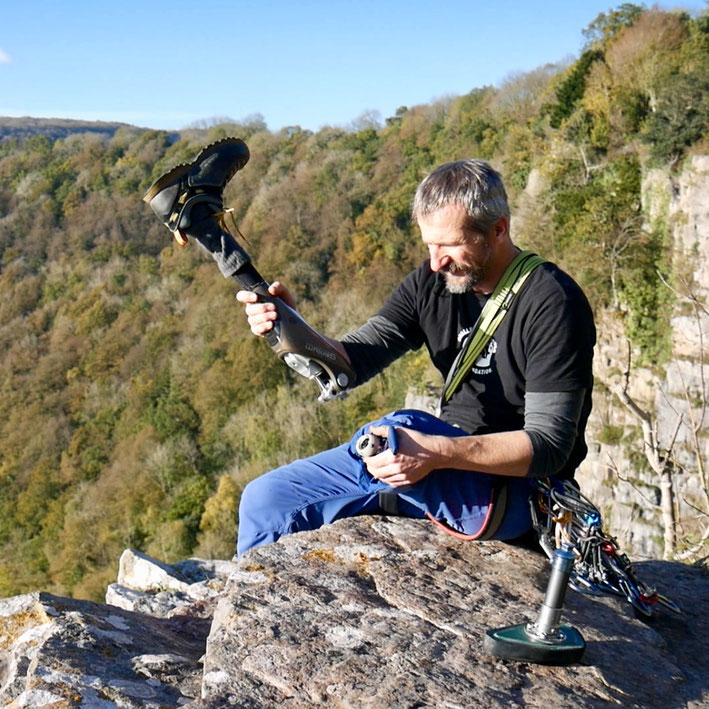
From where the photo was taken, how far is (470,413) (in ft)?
10.5

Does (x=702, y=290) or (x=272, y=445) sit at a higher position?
(x=702, y=290)

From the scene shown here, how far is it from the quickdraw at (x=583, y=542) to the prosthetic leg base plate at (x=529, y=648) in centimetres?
64

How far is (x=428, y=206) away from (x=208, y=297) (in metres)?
36.4

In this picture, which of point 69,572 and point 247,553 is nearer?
point 247,553

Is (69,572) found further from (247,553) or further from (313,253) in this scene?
(247,553)

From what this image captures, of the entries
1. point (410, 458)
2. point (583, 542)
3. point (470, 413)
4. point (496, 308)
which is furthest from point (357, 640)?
point (496, 308)

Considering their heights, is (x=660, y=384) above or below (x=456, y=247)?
below

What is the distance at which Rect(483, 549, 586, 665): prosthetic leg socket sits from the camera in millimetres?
2150

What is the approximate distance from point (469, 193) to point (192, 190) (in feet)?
3.37

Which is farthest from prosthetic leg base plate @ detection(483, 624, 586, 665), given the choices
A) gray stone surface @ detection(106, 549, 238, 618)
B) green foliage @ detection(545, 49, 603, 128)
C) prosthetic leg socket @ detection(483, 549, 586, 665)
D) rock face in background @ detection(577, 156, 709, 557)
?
green foliage @ detection(545, 49, 603, 128)

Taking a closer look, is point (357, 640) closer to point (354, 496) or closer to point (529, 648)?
point (529, 648)

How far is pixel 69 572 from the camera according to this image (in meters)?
28.4

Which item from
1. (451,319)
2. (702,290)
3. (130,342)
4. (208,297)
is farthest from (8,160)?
(451,319)

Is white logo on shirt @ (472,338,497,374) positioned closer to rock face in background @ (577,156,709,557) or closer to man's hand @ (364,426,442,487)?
man's hand @ (364,426,442,487)
